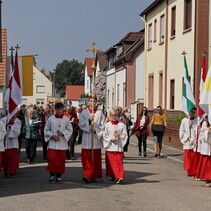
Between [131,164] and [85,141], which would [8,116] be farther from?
[131,164]

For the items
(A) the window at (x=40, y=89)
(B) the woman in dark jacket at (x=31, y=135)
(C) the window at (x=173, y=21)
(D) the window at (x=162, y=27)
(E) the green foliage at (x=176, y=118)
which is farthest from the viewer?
(A) the window at (x=40, y=89)

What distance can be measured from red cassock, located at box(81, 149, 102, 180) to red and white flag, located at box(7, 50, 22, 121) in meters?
2.47

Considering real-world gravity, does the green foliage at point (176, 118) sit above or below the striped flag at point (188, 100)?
below

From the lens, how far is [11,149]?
14.5 m

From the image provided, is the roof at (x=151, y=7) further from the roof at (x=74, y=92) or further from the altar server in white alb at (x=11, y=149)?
the roof at (x=74, y=92)

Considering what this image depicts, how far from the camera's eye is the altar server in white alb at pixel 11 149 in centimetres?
1425

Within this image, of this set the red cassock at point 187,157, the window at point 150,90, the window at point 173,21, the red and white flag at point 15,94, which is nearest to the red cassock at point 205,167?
the red cassock at point 187,157

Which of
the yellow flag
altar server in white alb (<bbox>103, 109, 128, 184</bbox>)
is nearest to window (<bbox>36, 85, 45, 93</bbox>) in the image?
the yellow flag

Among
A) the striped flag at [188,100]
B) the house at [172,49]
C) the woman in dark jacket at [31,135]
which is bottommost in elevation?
the woman in dark jacket at [31,135]

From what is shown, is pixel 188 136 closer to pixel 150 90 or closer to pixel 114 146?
pixel 114 146

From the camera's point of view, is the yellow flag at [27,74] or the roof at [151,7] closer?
the yellow flag at [27,74]

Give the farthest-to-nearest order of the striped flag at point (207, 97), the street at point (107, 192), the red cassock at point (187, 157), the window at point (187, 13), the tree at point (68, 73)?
the tree at point (68, 73)
the window at point (187, 13)
the red cassock at point (187, 157)
the striped flag at point (207, 97)
the street at point (107, 192)

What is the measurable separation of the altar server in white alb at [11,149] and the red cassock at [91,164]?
218 cm

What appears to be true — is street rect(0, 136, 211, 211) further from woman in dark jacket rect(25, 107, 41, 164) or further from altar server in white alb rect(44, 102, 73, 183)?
woman in dark jacket rect(25, 107, 41, 164)
